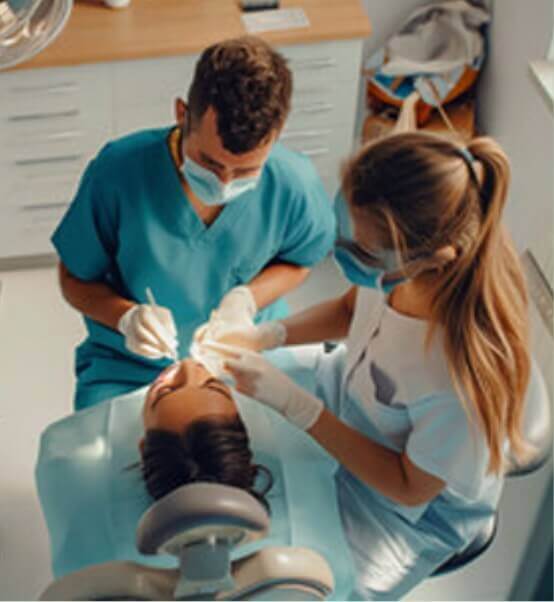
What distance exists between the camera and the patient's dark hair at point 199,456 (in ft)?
6.20

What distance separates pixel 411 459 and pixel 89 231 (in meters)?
0.84

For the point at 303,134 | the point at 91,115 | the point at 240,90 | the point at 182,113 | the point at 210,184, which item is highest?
the point at 240,90

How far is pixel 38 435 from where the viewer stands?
299 centimetres

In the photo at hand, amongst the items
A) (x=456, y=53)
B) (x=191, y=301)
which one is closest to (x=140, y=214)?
(x=191, y=301)

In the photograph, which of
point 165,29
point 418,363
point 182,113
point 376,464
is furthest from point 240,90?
point 165,29

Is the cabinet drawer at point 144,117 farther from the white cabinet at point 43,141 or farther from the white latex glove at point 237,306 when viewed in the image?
the white latex glove at point 237,306

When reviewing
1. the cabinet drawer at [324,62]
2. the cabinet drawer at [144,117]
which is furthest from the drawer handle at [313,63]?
the cabinet drawer at [144,117]

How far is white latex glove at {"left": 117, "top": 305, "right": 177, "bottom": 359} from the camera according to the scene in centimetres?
212

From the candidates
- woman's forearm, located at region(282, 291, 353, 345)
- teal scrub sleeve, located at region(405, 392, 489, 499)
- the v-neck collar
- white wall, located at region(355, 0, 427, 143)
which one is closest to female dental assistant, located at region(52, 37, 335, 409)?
the v-neck collar

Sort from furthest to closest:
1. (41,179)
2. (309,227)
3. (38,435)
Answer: (41,179) → (38,435) → (309,227)

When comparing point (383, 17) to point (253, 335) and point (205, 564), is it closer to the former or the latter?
point (253, 335)

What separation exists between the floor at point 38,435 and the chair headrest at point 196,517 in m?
1.17

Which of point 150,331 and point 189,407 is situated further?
point 150,331

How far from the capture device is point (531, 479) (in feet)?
9.25
